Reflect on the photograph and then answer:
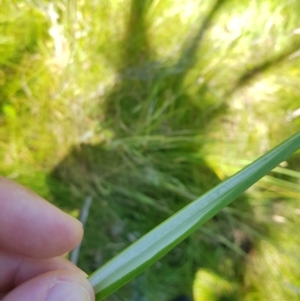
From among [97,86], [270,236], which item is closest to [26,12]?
[97,86]

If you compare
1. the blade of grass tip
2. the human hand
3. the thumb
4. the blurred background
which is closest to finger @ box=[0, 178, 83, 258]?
the human hand

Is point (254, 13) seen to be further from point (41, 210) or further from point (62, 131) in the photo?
point (41, 210)

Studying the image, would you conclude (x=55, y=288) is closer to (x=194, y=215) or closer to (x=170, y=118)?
(x=194, y=215)

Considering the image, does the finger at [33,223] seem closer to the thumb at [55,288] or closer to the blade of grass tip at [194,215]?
the thumb at [55,288]

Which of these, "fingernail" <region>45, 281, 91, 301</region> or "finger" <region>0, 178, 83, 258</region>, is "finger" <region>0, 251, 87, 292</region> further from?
"fingernail" <region>45, 281, 91, 301</region>

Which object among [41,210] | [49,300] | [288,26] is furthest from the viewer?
[288,26]

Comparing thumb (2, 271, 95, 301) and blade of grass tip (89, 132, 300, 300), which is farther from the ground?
blade of grass tip (89, 132, 300, 300)

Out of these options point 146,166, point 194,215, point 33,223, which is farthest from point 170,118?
point 194,215
